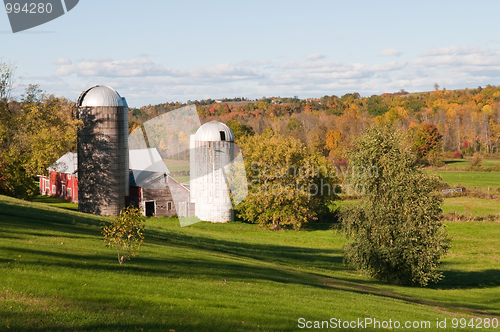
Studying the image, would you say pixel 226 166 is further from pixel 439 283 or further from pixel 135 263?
pixel 135 263

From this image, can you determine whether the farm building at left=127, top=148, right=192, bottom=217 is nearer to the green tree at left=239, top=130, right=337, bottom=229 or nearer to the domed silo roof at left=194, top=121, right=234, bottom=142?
the domed silo roof at left=194, top=121, right=234, bottom=142

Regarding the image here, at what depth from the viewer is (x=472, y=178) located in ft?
286

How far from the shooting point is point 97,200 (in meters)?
46.8

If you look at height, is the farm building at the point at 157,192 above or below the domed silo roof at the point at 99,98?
below

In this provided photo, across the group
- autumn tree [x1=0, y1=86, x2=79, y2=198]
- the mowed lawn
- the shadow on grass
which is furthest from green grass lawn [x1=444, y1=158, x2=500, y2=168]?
autumn tree [x1=0, y1=86, x2=79, y2=198]

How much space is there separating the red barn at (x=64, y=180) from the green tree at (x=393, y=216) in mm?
42854

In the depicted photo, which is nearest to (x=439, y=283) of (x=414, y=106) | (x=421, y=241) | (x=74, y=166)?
(x=421, y=241)

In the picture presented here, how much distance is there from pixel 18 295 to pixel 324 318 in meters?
8.60

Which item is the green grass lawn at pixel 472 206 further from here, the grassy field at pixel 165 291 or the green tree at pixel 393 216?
the green tree at pixel 393 216

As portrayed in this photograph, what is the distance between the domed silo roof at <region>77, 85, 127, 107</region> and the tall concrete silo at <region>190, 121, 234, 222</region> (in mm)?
9320

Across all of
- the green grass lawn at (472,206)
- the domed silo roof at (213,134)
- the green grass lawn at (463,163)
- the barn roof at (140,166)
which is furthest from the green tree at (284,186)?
the green grass lawn at (463,163)

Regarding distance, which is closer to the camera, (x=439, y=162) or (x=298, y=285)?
(x=298, y=285)

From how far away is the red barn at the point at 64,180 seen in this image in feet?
196

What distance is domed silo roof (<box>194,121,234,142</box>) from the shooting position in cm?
Answer: 4941
